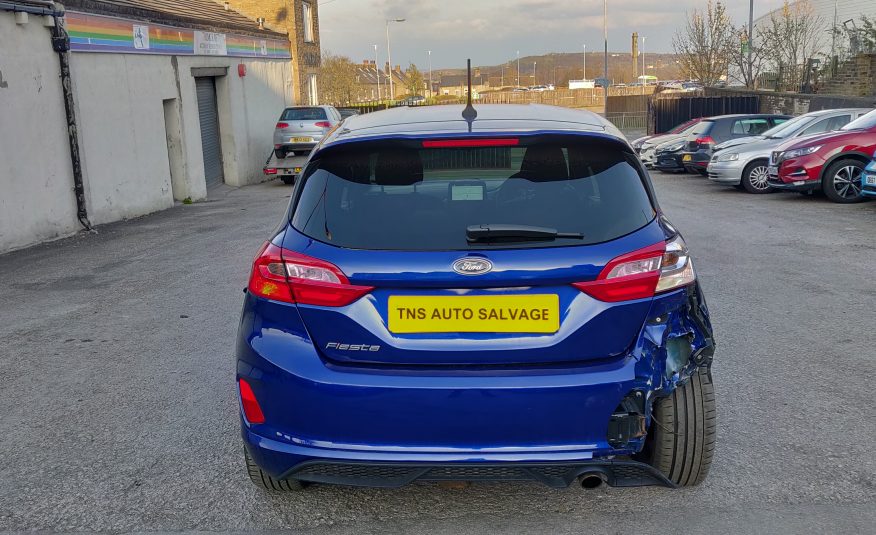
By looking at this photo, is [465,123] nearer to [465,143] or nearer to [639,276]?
[465,143]

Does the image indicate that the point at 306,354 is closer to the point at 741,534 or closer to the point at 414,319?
the point at 414,319

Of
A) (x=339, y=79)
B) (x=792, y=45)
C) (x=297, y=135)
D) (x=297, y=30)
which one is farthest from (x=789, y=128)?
(x=339, y=79)

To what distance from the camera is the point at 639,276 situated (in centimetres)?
307

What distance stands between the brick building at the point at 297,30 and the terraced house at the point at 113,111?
21.5 ft

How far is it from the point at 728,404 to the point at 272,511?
8.57ft

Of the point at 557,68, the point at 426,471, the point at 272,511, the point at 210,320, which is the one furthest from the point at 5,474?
the point at 557,68

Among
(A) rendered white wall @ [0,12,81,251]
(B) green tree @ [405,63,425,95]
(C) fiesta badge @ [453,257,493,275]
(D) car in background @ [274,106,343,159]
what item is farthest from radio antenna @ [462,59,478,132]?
(B) green tree @ [405,63,425,95]

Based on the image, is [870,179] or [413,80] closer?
[870,179]

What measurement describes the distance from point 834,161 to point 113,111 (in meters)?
13.0

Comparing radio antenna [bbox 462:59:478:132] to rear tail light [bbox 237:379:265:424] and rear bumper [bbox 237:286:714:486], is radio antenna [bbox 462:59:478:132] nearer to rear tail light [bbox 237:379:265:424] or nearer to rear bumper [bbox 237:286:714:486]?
rear bumper [bbox 237:286:714:486]

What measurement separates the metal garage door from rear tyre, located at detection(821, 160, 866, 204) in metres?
14.8

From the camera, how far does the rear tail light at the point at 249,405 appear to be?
3.22 meters

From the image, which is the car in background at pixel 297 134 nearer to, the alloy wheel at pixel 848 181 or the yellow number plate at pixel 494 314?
the alloy wheel at pixel 848 181

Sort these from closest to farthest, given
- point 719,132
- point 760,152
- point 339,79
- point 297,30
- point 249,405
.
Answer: point 249,405 → point 760,152 → point 719,132 → point 297,30 → point 339,79
